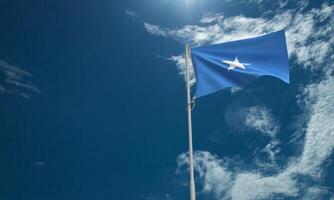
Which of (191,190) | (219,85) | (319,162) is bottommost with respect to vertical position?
→ (191,190)

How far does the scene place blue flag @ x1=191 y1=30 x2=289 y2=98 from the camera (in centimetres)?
1381

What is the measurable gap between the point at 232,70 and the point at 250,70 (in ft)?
1.95

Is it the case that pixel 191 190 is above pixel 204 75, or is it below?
below

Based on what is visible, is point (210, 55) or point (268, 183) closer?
point (210, 55)

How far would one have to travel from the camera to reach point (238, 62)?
14227mm

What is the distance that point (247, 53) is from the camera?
14.5 m

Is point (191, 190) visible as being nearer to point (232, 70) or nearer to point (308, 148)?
point (232, 70)

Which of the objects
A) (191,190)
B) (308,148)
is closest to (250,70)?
(191,190)

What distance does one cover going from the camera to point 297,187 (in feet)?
157

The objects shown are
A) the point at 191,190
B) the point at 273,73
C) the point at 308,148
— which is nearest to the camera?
the point at 191,190

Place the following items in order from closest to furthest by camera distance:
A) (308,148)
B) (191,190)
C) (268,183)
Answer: (191,190) < (308,148) < (268,183)

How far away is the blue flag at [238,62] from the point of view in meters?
13.8

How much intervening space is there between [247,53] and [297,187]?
37320 mm

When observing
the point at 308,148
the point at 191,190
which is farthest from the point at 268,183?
the point at 191,190
